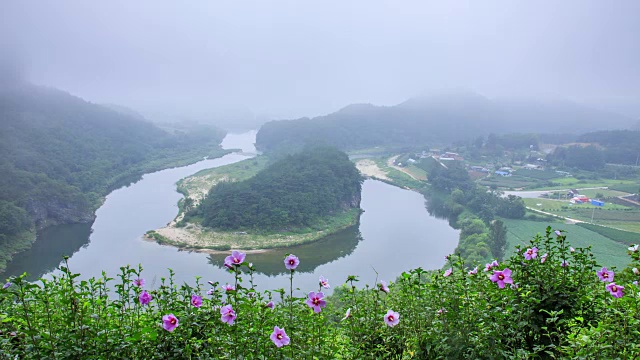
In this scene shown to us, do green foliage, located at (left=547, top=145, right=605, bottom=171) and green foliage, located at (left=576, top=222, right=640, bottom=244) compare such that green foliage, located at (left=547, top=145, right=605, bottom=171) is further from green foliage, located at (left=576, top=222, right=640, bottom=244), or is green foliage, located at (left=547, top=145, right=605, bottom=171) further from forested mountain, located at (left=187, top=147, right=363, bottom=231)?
forested mountain, located at (left=187, top=147, right=363, bottom=231)

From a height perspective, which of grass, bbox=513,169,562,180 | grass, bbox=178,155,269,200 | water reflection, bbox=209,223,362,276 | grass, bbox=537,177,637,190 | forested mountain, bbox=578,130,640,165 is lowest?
water reflection, bbox=209,223,362,276

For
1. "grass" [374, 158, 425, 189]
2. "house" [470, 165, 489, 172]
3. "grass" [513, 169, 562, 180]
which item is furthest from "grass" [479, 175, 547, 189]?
"grass" [374, 158, 425, 189]

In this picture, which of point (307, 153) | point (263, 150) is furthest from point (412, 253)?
point (263, 150)

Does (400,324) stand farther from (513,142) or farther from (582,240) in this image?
(513,142)

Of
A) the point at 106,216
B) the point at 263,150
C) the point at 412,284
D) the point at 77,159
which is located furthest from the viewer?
the point at 263,150

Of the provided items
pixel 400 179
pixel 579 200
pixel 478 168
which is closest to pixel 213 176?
pixel 400 179

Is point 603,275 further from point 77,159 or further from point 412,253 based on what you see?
point 77,159

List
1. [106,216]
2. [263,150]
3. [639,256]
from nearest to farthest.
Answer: [639,256]
[106,216]
[263,150]
